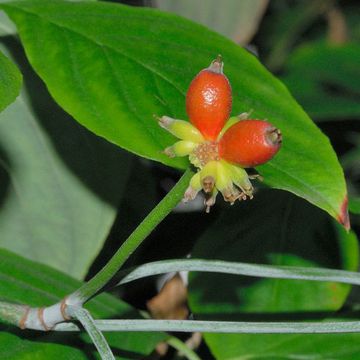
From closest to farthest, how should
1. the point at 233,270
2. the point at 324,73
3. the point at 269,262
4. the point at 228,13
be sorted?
the point at 233,270, the point at 269,262, the point at 228,13, the point at 324,73

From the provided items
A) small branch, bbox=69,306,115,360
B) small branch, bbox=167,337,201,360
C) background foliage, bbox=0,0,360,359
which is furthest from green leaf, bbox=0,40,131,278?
small branch, bbox=69,306,115,360

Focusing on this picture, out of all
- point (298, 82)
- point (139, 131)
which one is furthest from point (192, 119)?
point (298, 82)

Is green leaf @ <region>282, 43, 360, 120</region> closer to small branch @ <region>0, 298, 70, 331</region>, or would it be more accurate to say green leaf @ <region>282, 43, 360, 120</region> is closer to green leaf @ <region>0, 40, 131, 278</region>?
green leaf @ <region>0, 40, 131, 278</region>

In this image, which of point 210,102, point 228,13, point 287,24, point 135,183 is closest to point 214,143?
point 210,102

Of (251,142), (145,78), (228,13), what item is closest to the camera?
(251,142)

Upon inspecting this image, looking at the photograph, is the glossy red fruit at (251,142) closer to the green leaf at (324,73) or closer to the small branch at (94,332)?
the small branch at (94,332)

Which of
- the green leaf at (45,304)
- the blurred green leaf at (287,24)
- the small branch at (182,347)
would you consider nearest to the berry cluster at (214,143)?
the green leaf at (45,304)

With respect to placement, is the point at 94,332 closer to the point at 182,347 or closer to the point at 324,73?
the point at 182,347

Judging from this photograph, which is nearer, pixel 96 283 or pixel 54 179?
pixel 96 283
